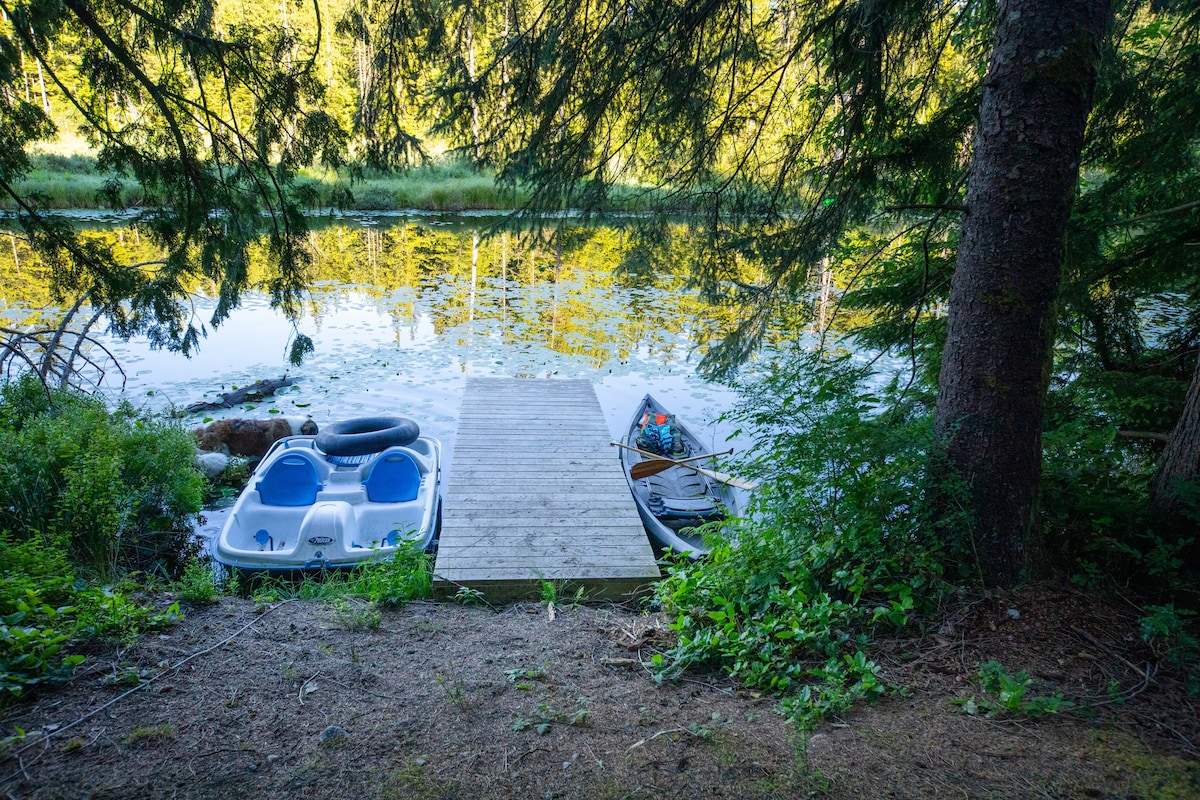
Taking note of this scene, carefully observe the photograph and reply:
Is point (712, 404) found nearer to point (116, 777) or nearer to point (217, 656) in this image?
point (217, 656)

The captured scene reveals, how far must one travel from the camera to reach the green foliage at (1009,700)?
223 centimetres

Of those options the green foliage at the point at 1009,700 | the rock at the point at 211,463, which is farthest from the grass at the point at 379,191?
the green foliage at the point at 1009,700

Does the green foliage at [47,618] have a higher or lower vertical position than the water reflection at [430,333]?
lower

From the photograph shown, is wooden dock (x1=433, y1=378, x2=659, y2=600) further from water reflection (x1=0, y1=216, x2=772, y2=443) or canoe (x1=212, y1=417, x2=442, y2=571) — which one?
water reflection (x1=0, y1=216, x2=772, y2=443)

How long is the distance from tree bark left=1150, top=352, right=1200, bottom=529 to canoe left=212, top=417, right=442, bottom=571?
471 cm

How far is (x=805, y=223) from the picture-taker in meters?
4.59

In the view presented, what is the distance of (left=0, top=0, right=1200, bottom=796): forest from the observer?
2703mm

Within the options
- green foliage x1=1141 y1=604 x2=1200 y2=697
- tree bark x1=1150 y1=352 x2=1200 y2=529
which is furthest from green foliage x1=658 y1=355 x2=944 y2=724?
tree bark x1=1150 y1=352 x2=1200 y2=529

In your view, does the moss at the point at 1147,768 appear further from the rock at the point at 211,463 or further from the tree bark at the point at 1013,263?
the rock at the point at 211,463

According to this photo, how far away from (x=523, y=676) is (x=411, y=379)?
8.17 m

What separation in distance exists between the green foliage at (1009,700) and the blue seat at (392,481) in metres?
5.26

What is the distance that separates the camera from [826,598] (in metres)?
2.88

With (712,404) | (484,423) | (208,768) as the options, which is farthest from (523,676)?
(712,404)

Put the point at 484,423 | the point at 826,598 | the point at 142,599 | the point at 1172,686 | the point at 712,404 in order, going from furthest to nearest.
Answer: the point at 712,404 < the point at 484,423 < the point at 142,599 < the point at 826,598 < the point at 1172,686
